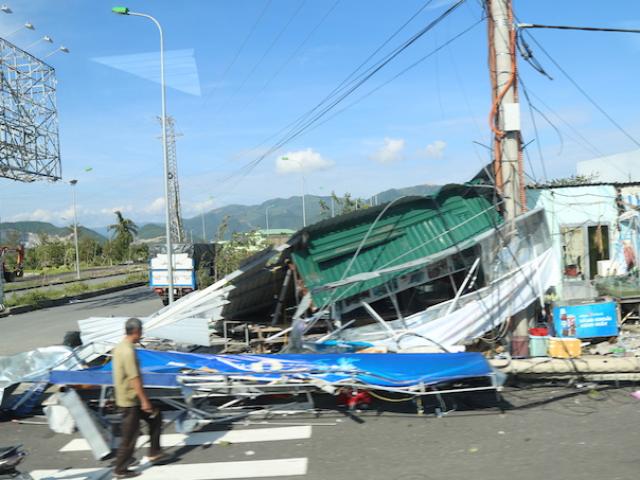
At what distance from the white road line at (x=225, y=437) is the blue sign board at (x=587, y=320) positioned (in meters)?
5.00

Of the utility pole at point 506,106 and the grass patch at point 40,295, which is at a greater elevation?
the utility pole at point 506,106

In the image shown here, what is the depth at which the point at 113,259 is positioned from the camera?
73875 mm

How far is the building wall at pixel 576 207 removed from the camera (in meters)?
11.4

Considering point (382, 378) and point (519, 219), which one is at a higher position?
point (519, 219)

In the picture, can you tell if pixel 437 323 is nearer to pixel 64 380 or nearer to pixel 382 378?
pixel 382 378

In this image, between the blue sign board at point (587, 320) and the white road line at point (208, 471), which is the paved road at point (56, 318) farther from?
the blue sign board at point (587, 320)

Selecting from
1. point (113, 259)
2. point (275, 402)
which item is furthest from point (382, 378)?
point (113, 259)

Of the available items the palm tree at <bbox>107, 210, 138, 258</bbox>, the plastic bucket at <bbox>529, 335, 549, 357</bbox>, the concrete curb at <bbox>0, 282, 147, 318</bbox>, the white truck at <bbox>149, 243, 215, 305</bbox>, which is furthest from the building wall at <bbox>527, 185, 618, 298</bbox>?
the palm tree at <bbox>107, 210, 138, 258</bbox>

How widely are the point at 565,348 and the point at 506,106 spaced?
3924 millimetres

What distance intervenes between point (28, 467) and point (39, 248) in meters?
75.3

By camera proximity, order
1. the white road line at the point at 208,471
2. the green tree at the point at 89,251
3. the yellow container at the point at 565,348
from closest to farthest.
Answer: the white road line at the point at 208,471 < the yellow container at the point at 565,348 < the green tree at the point at 89,251

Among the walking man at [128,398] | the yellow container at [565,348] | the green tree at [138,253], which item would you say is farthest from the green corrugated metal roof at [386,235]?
the green tree at [138,253]

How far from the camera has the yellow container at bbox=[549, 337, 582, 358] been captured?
7.86 metres

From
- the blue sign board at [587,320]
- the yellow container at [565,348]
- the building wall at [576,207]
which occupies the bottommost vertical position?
the yellow container at [565,348]
